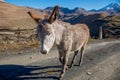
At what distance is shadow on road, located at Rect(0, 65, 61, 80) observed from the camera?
9.33 m

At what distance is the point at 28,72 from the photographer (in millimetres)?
9984

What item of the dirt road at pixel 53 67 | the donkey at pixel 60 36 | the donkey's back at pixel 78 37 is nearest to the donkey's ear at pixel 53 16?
the donkey at pixel 60 36

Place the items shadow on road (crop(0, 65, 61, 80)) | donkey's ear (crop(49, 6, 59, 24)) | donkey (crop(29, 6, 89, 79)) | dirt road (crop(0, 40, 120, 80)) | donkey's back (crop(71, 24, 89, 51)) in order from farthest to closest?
donkey's back (crop(71, 24, 89, 51)) → dirt road (crop(0, 40, 120, 80)) → shadow on road (crop(0, 65, 61, 80)) → donkey's ear (crop(49, 6, 59, 24)) → donkey (crop(29, 6, 89, 79))

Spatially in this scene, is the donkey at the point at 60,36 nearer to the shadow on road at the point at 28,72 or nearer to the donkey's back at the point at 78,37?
the donkey's back at the point at 78,37

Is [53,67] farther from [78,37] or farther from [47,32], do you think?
[47,32]

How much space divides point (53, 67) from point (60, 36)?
238 centimetres

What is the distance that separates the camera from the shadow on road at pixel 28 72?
9328 millimetres

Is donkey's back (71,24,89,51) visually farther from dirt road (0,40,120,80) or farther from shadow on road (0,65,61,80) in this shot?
shadow on road (0,65,61,80)

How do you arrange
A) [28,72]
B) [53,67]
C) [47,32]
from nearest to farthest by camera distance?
[47,32] → [28,72] → [53,67]

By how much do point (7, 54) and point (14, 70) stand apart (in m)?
3.87

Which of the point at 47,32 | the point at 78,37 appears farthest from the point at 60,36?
the point at 78,37

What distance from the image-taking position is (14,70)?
10.2m

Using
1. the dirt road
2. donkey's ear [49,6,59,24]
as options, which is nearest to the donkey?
donkey's ear [49,6,59,24]

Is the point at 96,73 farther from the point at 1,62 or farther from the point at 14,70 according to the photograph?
the point at 1,62
